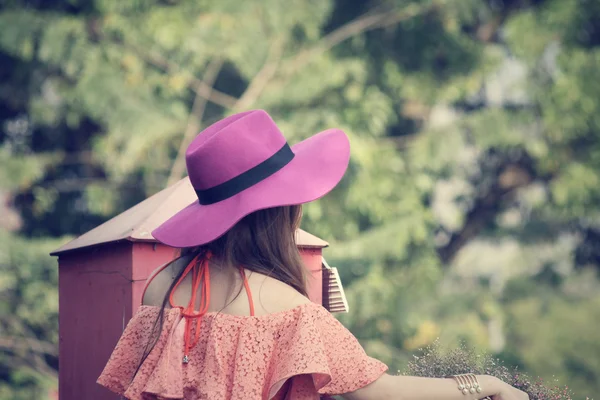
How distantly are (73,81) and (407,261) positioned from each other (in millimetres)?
5054

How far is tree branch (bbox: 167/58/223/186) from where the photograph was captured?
947 cm

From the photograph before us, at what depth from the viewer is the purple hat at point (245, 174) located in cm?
221

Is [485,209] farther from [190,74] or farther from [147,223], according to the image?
[147,223]

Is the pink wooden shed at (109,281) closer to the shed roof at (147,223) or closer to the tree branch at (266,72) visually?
the shed roof at (147,223)

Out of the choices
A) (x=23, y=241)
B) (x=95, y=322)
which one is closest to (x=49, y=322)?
(x=23, y=241)

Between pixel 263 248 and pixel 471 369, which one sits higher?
pixel 263 248

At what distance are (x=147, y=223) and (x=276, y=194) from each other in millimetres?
811

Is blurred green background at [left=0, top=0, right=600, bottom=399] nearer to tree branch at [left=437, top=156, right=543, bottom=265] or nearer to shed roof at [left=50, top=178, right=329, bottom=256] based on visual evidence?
tree branch at [left=437, top=156, right=543, bottom=265]

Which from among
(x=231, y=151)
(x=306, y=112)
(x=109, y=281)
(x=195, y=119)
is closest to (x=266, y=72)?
(x=306, y=112)

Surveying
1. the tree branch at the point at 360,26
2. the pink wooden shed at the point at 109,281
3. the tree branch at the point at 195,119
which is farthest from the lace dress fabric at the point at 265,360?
the tree branch at the point at 360,26

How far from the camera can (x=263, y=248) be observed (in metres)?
2.18

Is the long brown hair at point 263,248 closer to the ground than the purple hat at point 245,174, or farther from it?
closer to the ground

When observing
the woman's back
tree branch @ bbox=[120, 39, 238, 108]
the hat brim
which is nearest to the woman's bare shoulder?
the woman's back

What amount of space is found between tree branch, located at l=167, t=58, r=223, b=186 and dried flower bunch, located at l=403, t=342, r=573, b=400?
7049mm
